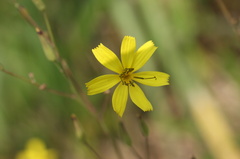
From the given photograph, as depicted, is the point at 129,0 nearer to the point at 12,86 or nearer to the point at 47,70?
the point at 47,70

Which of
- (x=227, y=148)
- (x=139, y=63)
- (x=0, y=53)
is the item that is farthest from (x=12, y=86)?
(x=227, y=148)

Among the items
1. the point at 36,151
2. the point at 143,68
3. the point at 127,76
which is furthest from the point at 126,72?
the point at 36,151

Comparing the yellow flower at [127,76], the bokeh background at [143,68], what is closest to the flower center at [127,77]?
the yellow flower at [127,76]

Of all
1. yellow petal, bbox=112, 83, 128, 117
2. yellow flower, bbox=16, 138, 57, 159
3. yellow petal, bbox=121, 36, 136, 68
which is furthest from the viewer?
yellow flower, bbox=16, 138, 57, 159

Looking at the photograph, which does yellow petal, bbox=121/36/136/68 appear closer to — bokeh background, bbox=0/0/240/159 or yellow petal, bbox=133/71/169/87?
yellow petal, bbox=133/71/169/87

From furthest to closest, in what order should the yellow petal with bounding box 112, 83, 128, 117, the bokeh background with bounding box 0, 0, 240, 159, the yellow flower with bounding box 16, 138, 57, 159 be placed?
the yellow flower with bounding box 16, 138, 57, 159
the bokeh background with bounding box 0, 0, 240, 159
the yellow petal with bounding box 112, 83, 128, 117

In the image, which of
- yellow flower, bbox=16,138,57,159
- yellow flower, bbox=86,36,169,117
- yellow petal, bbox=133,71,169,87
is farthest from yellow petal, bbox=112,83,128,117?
yellow flower, bbox=16,138,57,159

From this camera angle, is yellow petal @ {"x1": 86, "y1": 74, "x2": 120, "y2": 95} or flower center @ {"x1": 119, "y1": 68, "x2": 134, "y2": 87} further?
flower center @ {"x1": 119, "y1": 68, "x2": 134, "y2": 87}
